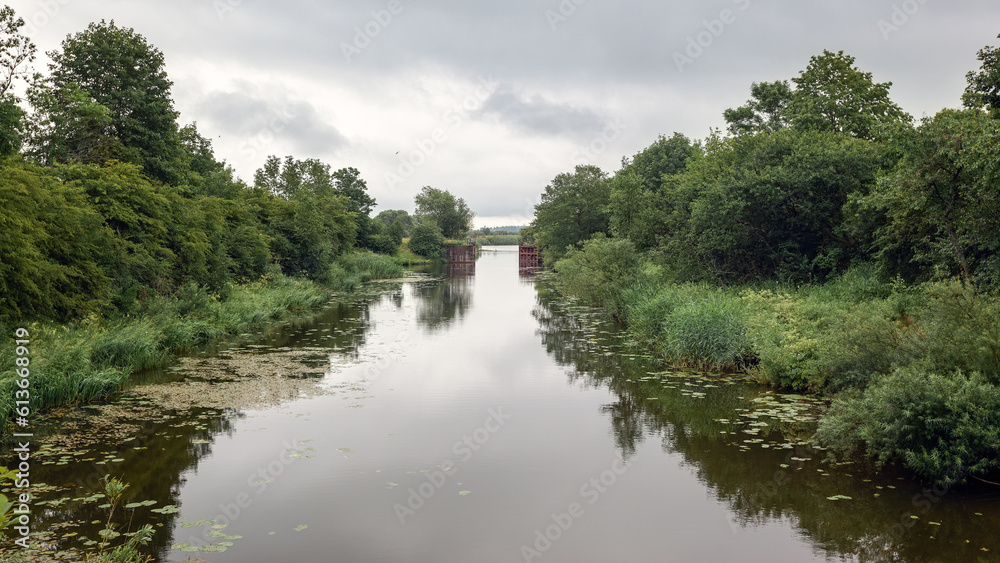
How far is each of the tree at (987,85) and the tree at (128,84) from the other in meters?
26.9

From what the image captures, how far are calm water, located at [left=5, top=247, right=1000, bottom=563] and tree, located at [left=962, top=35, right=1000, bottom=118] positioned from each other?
883 cm

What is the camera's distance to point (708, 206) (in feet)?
70.4

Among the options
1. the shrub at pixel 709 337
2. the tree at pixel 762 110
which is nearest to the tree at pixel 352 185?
the tree at pixel 762 110

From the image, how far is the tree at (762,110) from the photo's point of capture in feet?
126

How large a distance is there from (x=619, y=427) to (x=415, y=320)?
51.8ft

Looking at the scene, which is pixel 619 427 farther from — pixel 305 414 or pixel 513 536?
pixel 305 414

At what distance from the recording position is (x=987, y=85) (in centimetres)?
1403

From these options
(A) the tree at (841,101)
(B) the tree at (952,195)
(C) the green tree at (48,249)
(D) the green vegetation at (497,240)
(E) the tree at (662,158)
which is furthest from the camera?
(D) the green vegetation at (497,240)

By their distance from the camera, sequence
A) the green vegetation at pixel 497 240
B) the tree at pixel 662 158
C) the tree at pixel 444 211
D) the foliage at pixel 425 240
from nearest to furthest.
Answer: the tree at pixel 662 158 → the foliage at pixel 425 240 → the tree at pixel 444 211 → the green vegetation at pixel 497 240

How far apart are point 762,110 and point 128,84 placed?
36.2 meters

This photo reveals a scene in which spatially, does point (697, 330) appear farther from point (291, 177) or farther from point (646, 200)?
point (291, 177)

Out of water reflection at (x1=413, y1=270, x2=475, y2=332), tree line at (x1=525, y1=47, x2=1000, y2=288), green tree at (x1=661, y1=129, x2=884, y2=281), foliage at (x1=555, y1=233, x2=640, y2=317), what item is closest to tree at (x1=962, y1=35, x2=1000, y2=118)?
tree line at (x1=525, y1=47, x2=1000, y2=288)

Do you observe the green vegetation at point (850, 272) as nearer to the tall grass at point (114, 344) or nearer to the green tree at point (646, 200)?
the green tree at point (646, 200)

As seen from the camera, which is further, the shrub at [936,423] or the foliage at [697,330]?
the foliage at [697,330]
